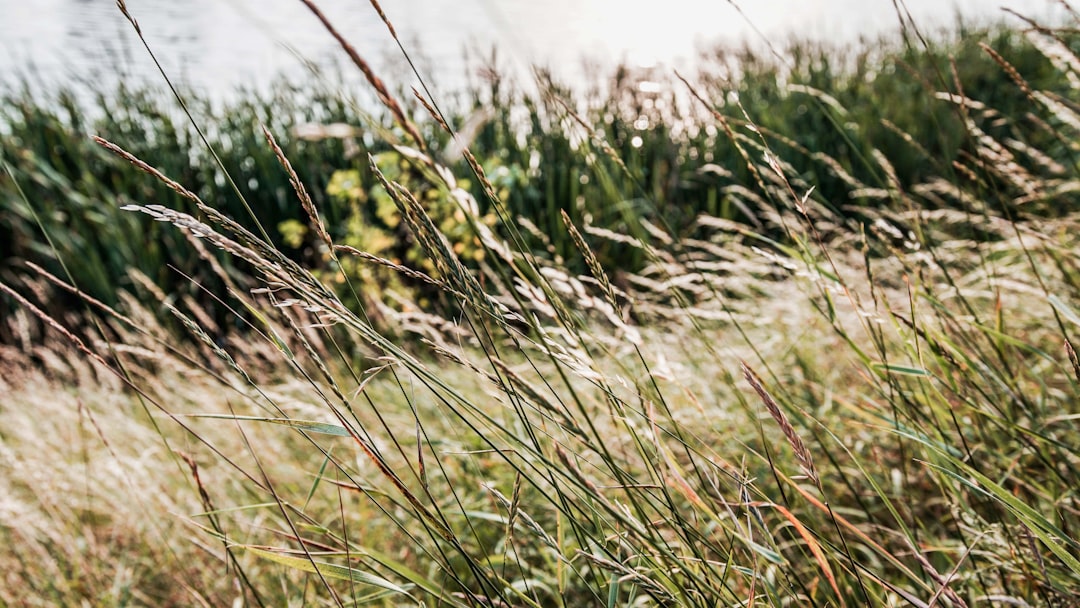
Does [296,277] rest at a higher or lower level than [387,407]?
higher

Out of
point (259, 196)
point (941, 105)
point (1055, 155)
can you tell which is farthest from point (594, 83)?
point (941, 105)

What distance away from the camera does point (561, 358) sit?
73cm

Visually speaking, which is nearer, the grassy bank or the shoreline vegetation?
the shoreline vegetation

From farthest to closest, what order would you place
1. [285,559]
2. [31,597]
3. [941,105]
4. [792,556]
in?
[941,105]
[31,597]
[792,556]
[285,559]

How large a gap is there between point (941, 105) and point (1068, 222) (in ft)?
16.8

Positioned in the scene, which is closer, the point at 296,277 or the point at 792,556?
the point at 296,277

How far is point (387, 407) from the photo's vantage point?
2.79m

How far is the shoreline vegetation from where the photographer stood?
804 millimetres

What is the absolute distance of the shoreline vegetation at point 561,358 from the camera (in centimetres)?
80

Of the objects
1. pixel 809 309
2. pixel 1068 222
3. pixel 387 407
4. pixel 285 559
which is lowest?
pixel 387 407

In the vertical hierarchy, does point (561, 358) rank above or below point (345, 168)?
above

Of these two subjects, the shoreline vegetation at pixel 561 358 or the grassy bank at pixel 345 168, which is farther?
the grassy bank at pixel 345 168

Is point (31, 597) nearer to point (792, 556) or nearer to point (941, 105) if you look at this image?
point (792, 556)

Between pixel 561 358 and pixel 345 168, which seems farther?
pixel 345 168
